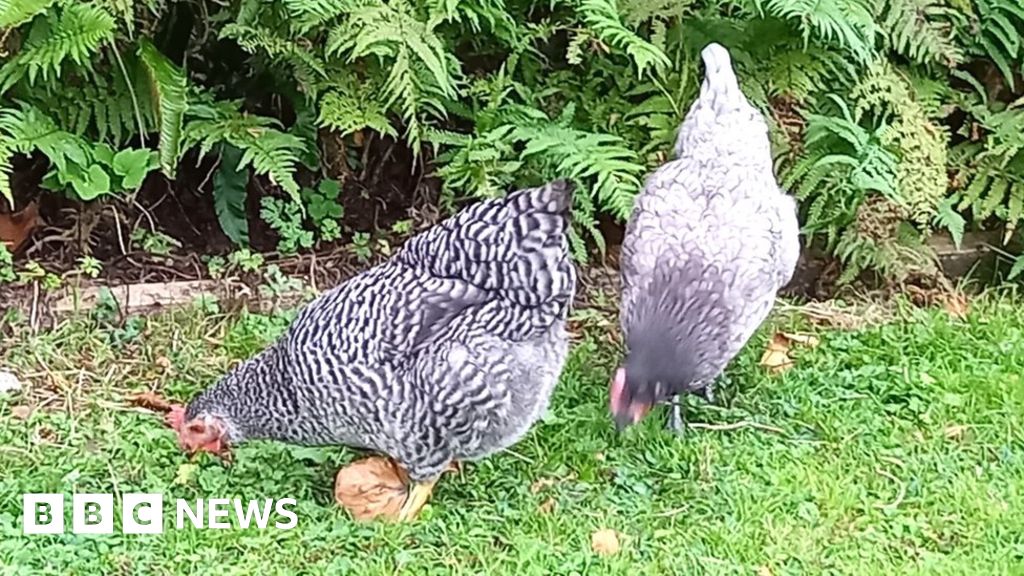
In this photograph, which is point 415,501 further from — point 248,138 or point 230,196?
point 230,196

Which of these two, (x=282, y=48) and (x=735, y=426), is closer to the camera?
(x=735, y=426)

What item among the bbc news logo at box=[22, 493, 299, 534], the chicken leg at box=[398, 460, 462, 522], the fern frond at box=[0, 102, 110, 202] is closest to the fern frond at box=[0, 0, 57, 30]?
the fern frond at box=[0, 102, 110, 202]

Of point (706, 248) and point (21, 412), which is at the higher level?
point (706, 248)

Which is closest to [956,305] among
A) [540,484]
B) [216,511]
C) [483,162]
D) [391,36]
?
[483,162]

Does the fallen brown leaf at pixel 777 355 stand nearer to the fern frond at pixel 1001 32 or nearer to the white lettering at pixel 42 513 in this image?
the fern frond at pixel 1001 32

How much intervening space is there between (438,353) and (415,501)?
1.45 ft

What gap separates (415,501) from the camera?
339 centimetres

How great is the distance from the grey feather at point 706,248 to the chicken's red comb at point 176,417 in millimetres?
1195

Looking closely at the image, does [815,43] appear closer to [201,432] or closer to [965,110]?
[965,110]

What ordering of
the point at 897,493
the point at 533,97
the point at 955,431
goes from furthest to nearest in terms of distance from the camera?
the point at 533,97
the point at 955,431
the point at 897,493

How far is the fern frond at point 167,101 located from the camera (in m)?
4.10

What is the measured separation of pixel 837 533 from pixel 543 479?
77 centimetres

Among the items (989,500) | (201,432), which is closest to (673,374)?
(989,500)

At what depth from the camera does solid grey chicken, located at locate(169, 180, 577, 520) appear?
10.5ft
